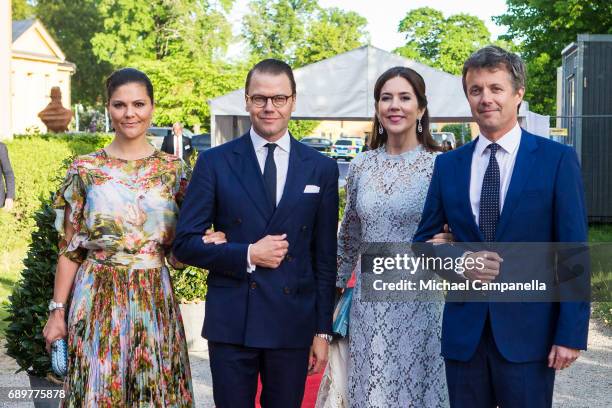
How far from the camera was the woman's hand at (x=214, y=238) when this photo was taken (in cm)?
359

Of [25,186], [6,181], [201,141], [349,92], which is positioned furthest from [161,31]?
[6,181]

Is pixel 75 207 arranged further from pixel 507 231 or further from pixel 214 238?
pixel 507 231

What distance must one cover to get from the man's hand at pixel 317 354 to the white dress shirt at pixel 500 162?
3.16 feet

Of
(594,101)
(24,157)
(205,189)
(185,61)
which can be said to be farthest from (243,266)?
(185,61)

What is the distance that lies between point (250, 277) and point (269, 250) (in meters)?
0.18

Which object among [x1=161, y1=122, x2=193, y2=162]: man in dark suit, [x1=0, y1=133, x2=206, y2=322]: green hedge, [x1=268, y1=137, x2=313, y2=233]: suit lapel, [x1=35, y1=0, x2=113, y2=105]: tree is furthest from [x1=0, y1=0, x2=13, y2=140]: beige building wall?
[x1=35, y1=0, x2=113, y2=105]: tree

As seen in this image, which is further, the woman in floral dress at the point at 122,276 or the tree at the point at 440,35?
the tree at the point at 440,35

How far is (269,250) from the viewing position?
3.56 meters

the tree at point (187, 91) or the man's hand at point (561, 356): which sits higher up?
the tree at point (187, 91)

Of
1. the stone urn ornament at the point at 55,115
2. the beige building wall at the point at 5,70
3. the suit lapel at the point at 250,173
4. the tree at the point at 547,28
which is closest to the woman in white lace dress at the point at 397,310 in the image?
the suit lapel at the point at 250,173

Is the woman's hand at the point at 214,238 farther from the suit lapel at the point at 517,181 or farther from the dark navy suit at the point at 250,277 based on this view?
the suit lapel at the point at 517,181

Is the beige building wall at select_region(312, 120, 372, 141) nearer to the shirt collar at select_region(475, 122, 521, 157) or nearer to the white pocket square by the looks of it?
the white pocket square

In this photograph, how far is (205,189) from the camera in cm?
367

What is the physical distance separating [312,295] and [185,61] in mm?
42487
